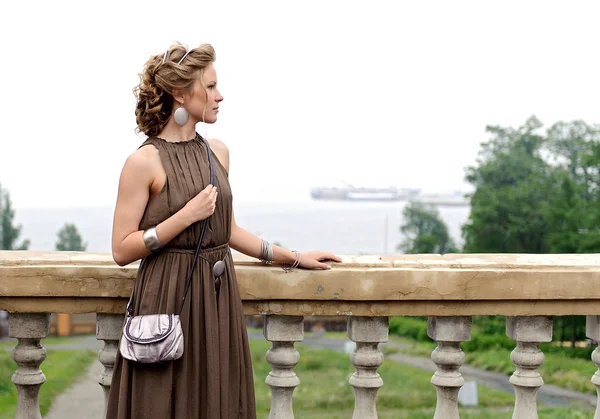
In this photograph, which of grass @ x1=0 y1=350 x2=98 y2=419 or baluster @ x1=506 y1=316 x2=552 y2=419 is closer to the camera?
baluster @ x1=506 y1=316 x2=552 y2=419

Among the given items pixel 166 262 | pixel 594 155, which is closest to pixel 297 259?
pixel 166 262

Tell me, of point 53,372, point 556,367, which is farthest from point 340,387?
point 53,372

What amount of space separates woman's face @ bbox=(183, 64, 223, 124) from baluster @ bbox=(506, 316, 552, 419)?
5.52 feet

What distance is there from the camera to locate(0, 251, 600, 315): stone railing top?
143 inches

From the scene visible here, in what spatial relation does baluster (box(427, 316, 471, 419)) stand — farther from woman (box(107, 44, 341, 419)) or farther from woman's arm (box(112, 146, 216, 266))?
woman's arm (box(112, 146, 216, 266))

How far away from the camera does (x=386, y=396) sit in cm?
4400

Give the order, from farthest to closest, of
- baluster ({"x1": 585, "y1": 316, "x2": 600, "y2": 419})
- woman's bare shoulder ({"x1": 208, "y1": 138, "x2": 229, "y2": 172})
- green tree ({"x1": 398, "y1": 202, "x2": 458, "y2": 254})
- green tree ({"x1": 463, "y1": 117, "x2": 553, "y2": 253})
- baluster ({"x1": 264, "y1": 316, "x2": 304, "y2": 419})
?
green tree ({"x1": 398, "y1": 202, "x2": 458, "y2": 254}) → green tree ({"x1": 463, "y1": 117, "x2": 553, "y2": 253}) → baluster ({"x1": 585, "y1": 316, "x2": 600, "y2": 419}) → baluster ({"x1": 264, "y1": 316, "x2": 304, "y2": 419}) → woman's bare shoulder ({"x1": 208, "y1": 138, "x2": 229, "y2": 172})

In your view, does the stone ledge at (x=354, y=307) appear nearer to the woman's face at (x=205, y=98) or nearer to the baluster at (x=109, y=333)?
the baluster at (x=109, y=333)

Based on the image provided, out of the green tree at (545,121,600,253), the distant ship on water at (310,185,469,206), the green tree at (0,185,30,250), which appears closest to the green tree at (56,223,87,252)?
the green tree at (0,185,30,250)

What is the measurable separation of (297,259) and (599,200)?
174ft

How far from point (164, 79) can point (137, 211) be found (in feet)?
1.80

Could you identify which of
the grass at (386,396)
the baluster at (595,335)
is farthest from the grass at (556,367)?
the baluster at (595,335)

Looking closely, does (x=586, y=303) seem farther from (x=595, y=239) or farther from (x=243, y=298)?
(x=595, y=239)

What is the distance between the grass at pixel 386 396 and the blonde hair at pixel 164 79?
32.8 metres
